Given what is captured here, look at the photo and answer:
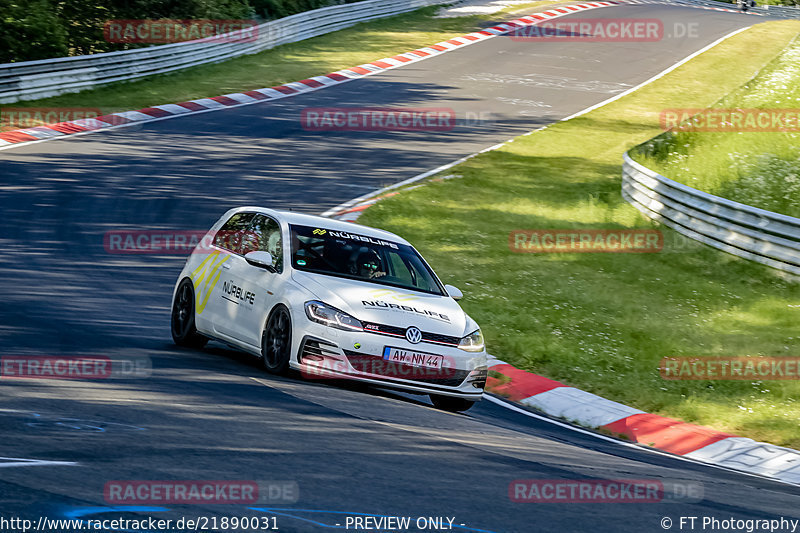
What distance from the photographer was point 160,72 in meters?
32.8

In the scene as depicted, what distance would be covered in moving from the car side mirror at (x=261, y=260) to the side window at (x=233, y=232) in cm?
98

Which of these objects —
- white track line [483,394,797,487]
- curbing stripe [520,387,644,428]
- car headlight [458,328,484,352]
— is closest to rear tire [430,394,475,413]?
car headlight [458,328,484,352]

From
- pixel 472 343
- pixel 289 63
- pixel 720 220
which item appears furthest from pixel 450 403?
pixel 289 63

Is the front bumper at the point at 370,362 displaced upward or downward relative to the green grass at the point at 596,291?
upward

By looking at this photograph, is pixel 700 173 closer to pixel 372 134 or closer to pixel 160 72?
pixel 372 134

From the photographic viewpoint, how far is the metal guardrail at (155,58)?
90.0 feet

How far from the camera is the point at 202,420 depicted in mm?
7824

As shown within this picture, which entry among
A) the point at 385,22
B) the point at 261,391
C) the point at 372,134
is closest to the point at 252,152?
the point at 372,134

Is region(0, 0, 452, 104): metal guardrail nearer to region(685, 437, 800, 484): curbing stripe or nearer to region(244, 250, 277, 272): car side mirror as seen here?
region(244, 250, 277, 272): car side mirror

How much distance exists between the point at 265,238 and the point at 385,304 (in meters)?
1.89

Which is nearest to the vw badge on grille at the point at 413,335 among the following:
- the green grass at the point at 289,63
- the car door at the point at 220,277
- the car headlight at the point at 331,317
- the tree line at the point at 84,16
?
the car headlight at the point at 331,317

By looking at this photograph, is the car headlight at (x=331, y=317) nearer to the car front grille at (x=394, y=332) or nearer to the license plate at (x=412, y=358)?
the car front grille at (x=394, y=332)

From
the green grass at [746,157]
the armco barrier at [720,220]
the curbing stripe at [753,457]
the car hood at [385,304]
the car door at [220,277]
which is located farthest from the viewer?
Result: the green grass at [746,157]

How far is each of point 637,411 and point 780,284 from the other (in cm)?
582
